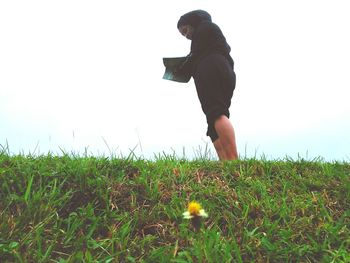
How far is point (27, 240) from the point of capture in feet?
7.95

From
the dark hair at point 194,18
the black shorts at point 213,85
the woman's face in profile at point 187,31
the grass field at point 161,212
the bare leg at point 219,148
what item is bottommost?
the grass field at point 161,212

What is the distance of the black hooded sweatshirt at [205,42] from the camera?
5055mm

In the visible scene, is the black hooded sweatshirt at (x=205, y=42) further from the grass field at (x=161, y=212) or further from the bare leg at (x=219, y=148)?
the grass field at (x=161, y=212)

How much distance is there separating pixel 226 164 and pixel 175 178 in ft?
1.91

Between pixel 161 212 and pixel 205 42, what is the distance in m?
2.73

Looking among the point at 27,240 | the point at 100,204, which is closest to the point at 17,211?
the point at 27,240

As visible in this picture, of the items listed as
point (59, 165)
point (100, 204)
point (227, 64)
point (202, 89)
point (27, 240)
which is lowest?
point (27, 240)

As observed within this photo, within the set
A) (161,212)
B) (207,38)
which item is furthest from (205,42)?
(161,212)

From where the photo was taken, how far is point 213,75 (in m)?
4.88

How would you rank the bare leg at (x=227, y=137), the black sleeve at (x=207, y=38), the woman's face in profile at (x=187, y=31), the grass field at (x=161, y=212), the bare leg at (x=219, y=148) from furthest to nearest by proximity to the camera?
the woman's face in profile at (x=187, y=31) < the black sleeve at (x=207, y=38) < the bare leg at (x=219, y=148) < the bare leg at (x=227, y=137) < the grass field at (x=161, y=212)

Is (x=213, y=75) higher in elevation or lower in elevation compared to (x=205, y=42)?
lower

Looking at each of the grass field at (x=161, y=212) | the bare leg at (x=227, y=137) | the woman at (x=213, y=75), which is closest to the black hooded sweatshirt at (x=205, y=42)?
the woman at (x=213, y=75)

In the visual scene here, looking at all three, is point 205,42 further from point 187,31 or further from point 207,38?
point 187,31

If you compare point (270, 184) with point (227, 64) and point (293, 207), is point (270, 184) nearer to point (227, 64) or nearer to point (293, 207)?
point (293, 207)
